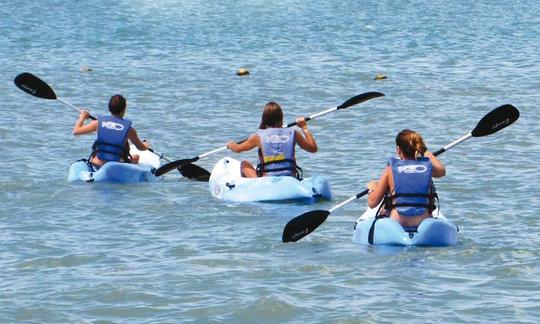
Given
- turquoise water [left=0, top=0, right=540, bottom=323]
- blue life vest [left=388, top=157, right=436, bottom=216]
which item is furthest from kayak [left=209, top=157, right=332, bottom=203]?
blue life vest [left=388, top=157, right=436, bottom=216]

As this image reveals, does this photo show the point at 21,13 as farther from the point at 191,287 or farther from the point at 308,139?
the point at 191,287

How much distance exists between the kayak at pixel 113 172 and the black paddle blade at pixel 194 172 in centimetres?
38

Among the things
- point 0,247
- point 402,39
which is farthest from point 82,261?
point 402,39

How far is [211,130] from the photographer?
813 inches

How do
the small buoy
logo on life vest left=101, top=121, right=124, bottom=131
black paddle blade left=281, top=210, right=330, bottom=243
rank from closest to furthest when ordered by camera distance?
black paddle blade left=281, top=210, right=330, bottom=243 → logo on life vest left=101, top=121, right=124, bottom=131 → the small buoy

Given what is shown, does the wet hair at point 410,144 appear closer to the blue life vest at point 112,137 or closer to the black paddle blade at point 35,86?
the blue life vest at point 112,137

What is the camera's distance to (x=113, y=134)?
15.4 metres

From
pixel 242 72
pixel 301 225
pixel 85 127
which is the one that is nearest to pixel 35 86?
pixel 85 127

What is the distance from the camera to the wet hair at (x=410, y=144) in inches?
463

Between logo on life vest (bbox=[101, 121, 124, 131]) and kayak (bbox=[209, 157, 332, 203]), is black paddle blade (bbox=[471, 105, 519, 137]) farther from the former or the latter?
logo on life vest (bbox=[101, 121, 124, 131])

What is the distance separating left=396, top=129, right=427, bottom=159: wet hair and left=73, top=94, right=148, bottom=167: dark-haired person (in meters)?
4.48

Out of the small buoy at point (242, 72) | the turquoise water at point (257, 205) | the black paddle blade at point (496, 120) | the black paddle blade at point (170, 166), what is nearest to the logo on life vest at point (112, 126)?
the turquoise water at point (257, 205)

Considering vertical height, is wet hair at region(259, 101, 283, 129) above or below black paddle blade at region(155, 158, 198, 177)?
above

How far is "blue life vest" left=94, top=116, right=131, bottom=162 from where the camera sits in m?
15.4
